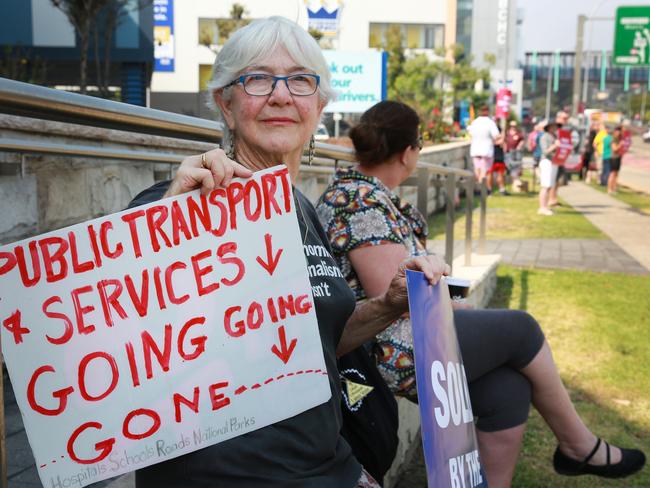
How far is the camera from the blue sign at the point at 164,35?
41250mm

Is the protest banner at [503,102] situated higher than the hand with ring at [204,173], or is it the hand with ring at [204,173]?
the hand with ring at [204,173]

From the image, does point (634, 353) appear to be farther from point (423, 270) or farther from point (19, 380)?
point (19, 380)

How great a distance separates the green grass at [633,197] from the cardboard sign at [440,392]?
1314 centimetres

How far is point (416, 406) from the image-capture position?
12.7 ft

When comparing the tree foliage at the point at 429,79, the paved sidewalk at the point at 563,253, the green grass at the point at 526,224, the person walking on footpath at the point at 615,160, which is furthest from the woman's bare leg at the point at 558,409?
the tree foliage at the point at 429,79

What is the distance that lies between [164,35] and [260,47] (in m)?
42.4

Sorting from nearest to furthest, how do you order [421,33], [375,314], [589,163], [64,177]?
[375,314] → [64,177] → [589,163] → [421,33]

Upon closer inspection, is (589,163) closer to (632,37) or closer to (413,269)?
(632,37)

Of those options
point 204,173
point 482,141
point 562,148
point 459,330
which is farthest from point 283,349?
point 482,141

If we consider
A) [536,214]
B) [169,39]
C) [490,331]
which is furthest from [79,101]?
[169,39]

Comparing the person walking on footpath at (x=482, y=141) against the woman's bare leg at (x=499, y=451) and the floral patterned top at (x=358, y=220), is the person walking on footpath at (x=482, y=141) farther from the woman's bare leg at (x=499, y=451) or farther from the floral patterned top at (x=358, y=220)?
the floral patterned top at (x=358, y=220)

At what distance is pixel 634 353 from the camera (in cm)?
531

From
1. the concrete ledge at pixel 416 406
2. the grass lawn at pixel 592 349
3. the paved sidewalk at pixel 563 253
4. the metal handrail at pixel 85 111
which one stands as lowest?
the paved sidewalk at pixel 563 253

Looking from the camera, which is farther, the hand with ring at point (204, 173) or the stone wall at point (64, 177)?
the stone wall at point (64, 177)
